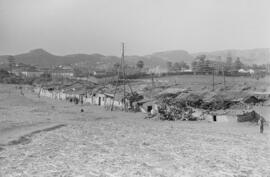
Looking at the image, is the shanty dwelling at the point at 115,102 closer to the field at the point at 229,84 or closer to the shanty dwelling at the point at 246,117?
the field at the point at 229,84

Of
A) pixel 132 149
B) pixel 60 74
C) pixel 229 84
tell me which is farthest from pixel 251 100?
pixel 60 74

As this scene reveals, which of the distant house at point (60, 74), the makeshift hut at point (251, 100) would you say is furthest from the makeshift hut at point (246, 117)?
the distant house at point (60, 74)

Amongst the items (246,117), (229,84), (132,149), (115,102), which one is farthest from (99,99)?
(132,149)

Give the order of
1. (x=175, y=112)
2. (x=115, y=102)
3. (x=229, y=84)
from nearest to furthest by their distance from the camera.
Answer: (x=175, y=112) → (x=115, y=102) → (x=229, y=84)

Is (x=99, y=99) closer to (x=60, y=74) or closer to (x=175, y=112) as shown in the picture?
(x=175, y=112)

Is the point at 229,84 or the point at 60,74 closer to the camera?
the point at 229,84

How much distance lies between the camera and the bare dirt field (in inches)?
386

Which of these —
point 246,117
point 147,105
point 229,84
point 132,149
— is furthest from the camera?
point 229,84

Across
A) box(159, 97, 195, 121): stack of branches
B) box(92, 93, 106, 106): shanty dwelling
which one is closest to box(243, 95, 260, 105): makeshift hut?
box(159, 97, 195, 121): stack of branches

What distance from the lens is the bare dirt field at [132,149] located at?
980 cm

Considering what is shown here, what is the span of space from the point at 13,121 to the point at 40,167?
10122mm

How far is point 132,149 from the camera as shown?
12.6 m

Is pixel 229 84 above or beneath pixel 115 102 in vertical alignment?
above

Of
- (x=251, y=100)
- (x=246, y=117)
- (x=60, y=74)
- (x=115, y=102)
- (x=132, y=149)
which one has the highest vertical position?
(x=60, y=74)
